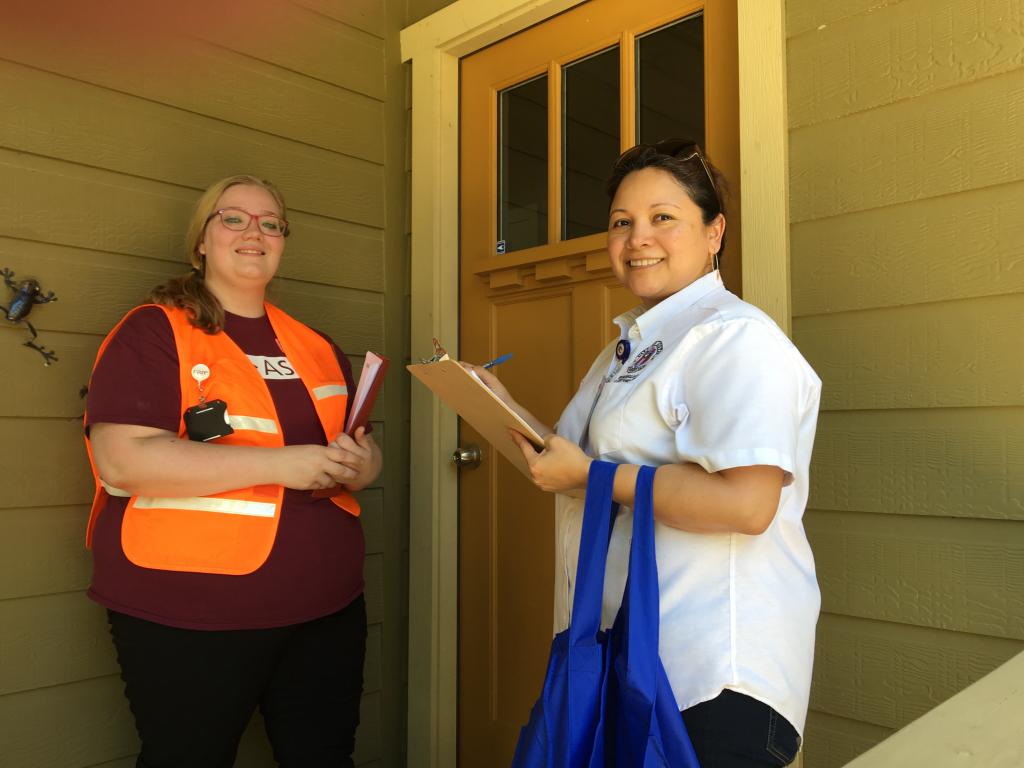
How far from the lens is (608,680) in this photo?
3.69 ft

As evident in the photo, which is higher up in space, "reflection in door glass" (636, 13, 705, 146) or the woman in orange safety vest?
"reflection in door glass" (636, 13, 705, 146)

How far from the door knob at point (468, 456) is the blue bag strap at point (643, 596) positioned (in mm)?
1375

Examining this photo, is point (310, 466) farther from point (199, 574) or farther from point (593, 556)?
point (593, 556)

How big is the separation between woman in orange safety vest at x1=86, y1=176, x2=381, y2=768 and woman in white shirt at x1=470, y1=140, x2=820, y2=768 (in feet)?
2.17

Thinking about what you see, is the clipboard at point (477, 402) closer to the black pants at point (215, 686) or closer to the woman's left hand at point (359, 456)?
the woman's left hand at point (359, 456)

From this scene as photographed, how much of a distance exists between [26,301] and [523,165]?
133cm

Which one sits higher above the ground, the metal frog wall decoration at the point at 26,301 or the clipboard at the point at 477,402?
the metal frog wall decoration at the point at 26,301

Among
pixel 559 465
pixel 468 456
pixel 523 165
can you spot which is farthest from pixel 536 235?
pixel 559 465

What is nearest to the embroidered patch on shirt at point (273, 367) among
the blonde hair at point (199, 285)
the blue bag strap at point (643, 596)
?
the blonde hair at point (199, 285)

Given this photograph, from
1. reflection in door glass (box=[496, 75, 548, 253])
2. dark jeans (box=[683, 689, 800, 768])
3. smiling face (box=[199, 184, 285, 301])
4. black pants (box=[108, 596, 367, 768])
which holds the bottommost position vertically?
black pants (box=[108, 596, 367, 768])

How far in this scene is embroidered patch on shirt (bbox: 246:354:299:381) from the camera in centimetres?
185

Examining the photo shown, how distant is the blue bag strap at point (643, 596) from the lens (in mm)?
1081

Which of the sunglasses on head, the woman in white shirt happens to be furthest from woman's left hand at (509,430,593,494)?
the sunglasses on head

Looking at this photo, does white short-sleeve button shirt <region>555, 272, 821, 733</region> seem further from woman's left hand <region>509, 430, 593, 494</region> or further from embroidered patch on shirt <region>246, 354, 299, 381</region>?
embroidered patch on shirt <region>246, 354, 299, 381</region>
